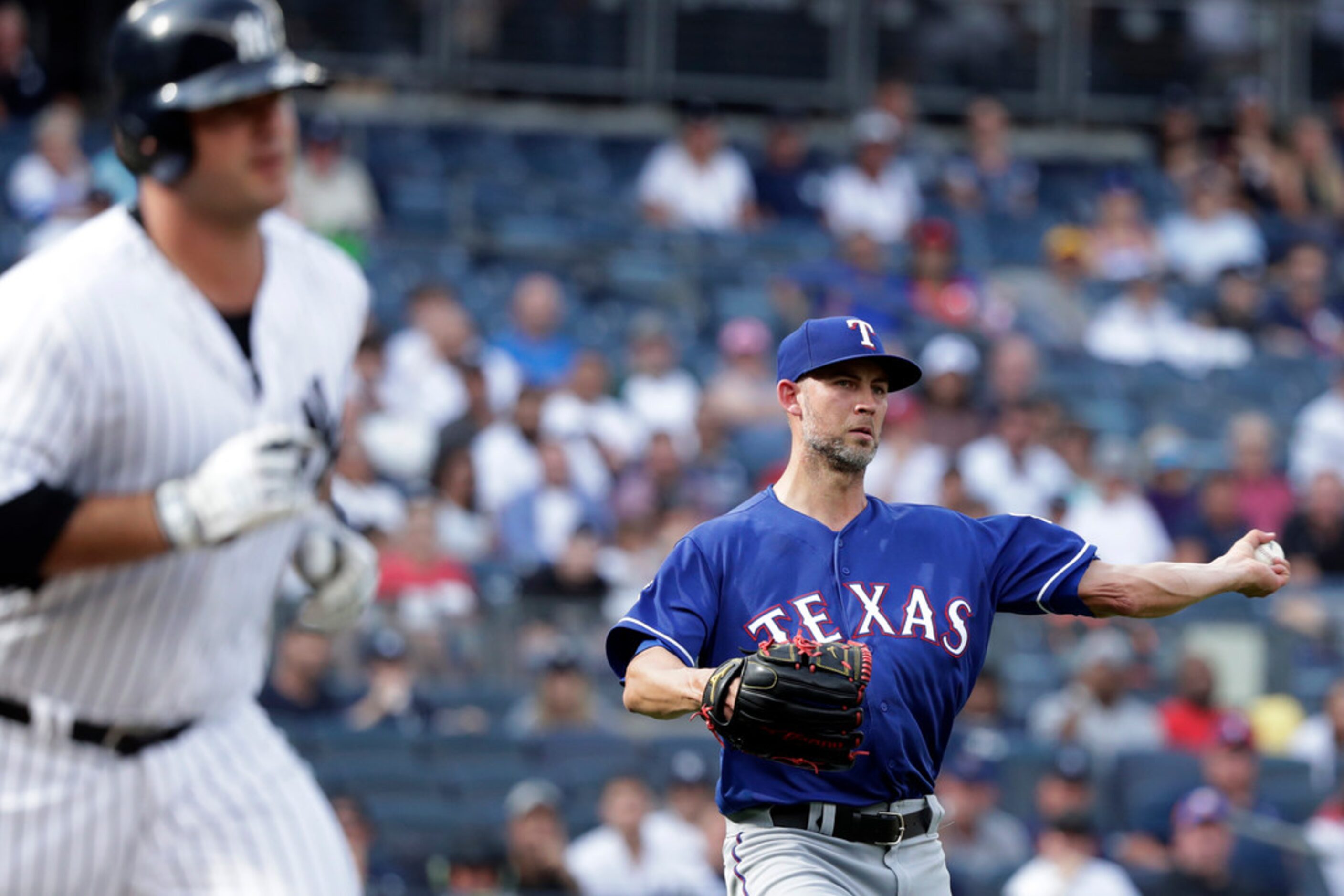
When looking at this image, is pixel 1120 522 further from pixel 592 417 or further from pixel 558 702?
pixel 558 702

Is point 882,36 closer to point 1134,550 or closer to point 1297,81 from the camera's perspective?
point 1297,81

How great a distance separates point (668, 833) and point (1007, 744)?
160 centimetres

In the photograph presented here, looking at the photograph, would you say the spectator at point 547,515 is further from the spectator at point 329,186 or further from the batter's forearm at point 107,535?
the batter's forearm at point 107,535

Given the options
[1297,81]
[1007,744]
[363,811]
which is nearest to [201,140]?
[363,811]

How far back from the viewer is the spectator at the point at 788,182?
512 inches

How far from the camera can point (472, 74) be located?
14273mm

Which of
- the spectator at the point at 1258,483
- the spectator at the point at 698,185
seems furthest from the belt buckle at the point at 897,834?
the spectator at the point at 698,185

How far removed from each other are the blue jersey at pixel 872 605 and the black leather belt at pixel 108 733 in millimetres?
1331

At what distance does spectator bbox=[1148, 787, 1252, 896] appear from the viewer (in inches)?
299

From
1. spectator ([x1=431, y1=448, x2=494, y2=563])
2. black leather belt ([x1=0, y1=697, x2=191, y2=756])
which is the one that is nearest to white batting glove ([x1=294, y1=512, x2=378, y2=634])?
black leather belt ([x1=0, y1=697, x2=191, y2=756])

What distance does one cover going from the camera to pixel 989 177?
13773 mm

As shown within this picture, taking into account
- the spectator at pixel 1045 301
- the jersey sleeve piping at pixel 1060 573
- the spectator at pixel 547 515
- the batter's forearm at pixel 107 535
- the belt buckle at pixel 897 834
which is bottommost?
the spectator at pixel 547 515

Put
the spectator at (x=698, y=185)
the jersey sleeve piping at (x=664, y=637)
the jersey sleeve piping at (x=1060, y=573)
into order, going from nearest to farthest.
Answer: the jersey sleeve piping at (x=664, y=637), the jersey sleeve piping at (x=1060, y=573), the spectator at (x=698, y=185)

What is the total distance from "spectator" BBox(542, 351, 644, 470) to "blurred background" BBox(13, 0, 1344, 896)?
0.09 ft
